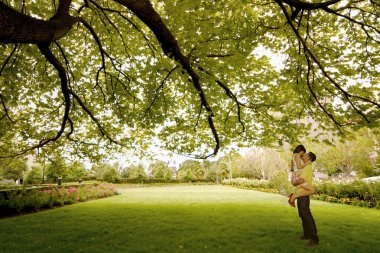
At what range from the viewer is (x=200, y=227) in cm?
868

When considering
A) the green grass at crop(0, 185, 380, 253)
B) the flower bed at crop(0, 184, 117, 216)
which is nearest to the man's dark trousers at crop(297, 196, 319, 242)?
the green grass at crop(0, 185, 380, 253)

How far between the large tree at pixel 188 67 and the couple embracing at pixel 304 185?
1.45 meters

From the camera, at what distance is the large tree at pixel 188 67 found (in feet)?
19.6

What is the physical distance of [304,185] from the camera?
229 inches

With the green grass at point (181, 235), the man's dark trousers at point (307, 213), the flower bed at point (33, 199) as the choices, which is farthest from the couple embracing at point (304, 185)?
the flower bed at point (33, 199)

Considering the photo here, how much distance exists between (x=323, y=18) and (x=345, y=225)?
25.2ft

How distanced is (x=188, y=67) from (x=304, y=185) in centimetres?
424

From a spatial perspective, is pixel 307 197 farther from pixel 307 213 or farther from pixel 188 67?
pixel 188 67

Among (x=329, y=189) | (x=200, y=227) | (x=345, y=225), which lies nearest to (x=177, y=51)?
(x=200, y=227)

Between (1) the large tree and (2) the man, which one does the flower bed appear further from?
(2) the man

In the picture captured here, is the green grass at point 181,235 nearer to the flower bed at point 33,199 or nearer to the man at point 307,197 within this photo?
the man at point 307,197

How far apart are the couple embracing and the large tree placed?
1454mm

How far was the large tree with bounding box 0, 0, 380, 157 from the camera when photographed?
599cm

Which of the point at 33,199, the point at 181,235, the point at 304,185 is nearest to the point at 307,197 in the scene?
the point at 304,185
